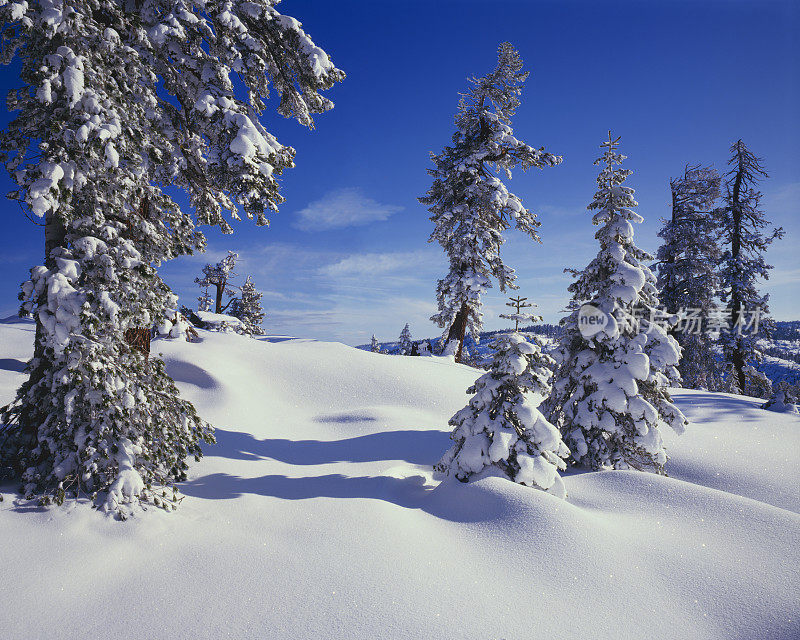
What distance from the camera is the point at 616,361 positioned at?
770cm

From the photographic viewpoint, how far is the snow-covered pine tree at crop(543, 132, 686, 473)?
744 cm

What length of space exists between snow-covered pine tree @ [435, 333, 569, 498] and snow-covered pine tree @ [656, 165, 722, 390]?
63.5 ft

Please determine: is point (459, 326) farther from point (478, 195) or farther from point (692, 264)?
point (692, 264)

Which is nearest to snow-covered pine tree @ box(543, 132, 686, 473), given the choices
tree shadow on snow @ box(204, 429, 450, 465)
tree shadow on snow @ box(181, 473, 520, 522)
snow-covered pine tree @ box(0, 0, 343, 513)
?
tree shadow on snow @ box(204, 429, 450, 465)

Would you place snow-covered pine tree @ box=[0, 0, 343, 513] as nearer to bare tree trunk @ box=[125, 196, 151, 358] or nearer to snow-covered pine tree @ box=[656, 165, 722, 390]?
bare tree trunk @ box=[125, 196, 151, 358]

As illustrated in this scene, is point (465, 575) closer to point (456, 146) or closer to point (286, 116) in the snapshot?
point (286, 116)

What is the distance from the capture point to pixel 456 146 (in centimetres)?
1773

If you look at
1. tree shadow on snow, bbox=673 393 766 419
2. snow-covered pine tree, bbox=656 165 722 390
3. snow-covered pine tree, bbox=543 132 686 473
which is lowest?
tree shadow on snow, bbox=673 393 766 419

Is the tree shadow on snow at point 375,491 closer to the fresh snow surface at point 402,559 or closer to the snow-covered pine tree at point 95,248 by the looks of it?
the fresh snow surface at point 402,559

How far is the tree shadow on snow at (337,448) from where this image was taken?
7508 millimetres

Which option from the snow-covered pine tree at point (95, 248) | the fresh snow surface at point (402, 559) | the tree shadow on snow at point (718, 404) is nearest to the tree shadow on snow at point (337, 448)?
the fresh snow surface at point (402, 559)

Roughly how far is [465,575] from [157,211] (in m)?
6.43

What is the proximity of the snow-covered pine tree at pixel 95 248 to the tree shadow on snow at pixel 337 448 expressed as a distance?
1.92m

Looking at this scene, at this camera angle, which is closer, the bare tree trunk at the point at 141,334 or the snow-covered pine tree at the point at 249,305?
the bare tree trunk at the point at 141,334
